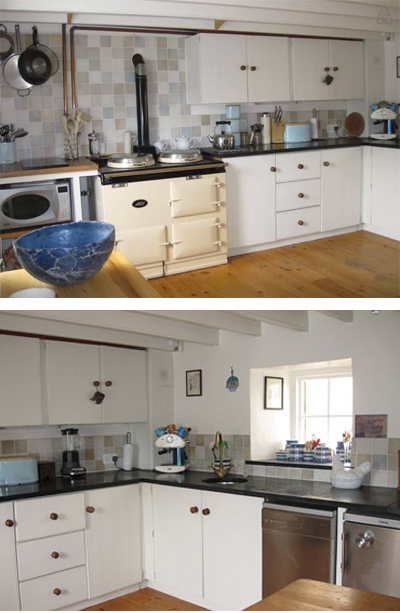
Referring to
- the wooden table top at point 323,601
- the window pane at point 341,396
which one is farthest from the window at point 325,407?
the wooden table top at point 323,601

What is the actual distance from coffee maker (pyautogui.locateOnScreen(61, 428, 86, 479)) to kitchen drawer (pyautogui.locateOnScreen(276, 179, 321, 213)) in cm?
244

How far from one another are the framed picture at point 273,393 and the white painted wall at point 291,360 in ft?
0.53

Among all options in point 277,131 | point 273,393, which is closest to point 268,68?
point 277,131

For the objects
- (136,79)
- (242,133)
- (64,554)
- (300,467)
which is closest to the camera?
(64,554)

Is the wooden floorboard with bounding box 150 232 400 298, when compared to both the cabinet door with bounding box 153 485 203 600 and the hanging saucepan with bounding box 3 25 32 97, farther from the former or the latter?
the hanging saucepan with bounding box 3 25 32 97

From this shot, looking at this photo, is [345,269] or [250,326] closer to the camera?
[250,326]

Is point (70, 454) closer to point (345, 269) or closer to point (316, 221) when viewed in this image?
point (345, 269)

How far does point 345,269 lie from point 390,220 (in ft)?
3.90

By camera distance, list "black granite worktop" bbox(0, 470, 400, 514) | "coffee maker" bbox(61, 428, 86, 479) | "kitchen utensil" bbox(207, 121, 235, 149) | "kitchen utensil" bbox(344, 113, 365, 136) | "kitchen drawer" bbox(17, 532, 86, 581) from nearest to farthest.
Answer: "black granite worktop" bbox(0, 470, 400, 514) → "kitchen drawer" bbox(17, 532, 86, 581) → "coffee maker" bbox(61, 428, 86, 479) → "kitchen utensil" bbox(207, 121, 235, 149) → "kitchen utensil" bbox(344, 113, 365, 136)

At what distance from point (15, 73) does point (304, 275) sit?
2.51m

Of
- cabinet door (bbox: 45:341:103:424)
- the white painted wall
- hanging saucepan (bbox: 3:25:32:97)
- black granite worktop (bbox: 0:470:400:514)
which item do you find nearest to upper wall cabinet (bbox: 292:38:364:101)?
hanging saucepan (bbox: 3:25:32:97)

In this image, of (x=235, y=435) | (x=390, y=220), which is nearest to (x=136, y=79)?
(x=390, y=220)

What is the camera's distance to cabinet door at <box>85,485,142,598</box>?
4.31 metres

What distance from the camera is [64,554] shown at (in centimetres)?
412
